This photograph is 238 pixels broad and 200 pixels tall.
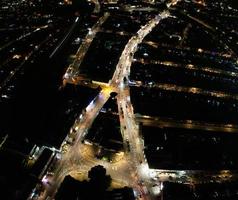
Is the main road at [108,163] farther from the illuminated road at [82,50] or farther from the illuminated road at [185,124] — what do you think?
the illuminated road at [82,50]

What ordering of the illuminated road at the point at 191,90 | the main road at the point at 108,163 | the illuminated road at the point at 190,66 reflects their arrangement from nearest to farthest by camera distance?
the main road at the point at 108,163 < the illuminated road at the point at 191,90 < the illuminated road at the point at 190,66

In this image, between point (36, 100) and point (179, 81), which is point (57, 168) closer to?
point (36, 100)

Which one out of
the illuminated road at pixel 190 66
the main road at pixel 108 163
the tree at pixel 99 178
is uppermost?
the tree at pixel 99 178

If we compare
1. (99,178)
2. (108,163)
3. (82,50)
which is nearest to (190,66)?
(82,50)

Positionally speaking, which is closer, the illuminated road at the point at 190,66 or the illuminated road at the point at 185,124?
the illuminated road at the point at 185,124

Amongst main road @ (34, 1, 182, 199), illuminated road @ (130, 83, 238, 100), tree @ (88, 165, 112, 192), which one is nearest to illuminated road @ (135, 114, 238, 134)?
main road @ (34, 1, 182, 199)

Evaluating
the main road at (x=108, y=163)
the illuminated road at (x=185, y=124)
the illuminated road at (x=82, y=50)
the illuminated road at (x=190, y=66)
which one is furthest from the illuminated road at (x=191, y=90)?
the illuminated road at (x=82, y=50)

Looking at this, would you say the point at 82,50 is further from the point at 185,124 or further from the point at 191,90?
the point at 185,124

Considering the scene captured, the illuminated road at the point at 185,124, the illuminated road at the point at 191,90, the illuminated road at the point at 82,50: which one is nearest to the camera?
the illuminated road at the point at 185,124

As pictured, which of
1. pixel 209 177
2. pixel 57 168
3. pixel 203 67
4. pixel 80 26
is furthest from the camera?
pixel 80 26

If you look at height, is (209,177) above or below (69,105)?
below

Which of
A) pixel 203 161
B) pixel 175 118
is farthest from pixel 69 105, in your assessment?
pixel 203 161
